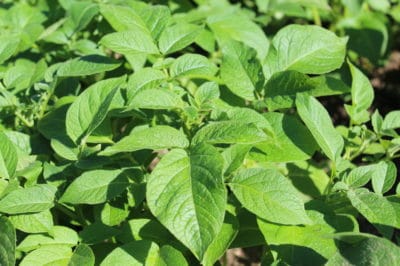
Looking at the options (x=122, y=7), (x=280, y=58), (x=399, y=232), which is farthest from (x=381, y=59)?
(x=122, y=7)

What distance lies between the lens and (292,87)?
1.63 m

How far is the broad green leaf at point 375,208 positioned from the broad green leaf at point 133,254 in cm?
51

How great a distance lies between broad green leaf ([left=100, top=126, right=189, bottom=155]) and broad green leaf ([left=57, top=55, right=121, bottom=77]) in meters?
0.40

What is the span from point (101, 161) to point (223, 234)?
369 millimetres

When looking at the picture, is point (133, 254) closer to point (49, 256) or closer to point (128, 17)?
point (49, 256)

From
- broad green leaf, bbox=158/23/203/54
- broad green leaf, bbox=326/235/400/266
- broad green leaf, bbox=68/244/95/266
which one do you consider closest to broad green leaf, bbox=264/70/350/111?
broad green leaf, bbox=158/23/203/54

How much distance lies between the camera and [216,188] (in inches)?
49.0

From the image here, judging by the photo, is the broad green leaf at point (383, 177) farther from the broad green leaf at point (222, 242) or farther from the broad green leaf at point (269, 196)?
the broad green leaf at point (222, 242)

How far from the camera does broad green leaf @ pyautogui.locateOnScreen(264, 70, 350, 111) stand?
161 centimetres

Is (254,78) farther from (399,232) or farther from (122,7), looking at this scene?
(399,232)

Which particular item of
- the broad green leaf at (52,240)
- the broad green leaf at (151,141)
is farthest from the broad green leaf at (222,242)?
the broad green leaf at (52,240)

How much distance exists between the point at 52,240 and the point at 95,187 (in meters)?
0.19

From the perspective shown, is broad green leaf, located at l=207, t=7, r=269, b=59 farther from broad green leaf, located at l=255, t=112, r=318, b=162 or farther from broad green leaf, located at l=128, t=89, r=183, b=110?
broad green leaf, located at l=128, t=89, r=183, b=110

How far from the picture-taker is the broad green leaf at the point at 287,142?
157 cm
